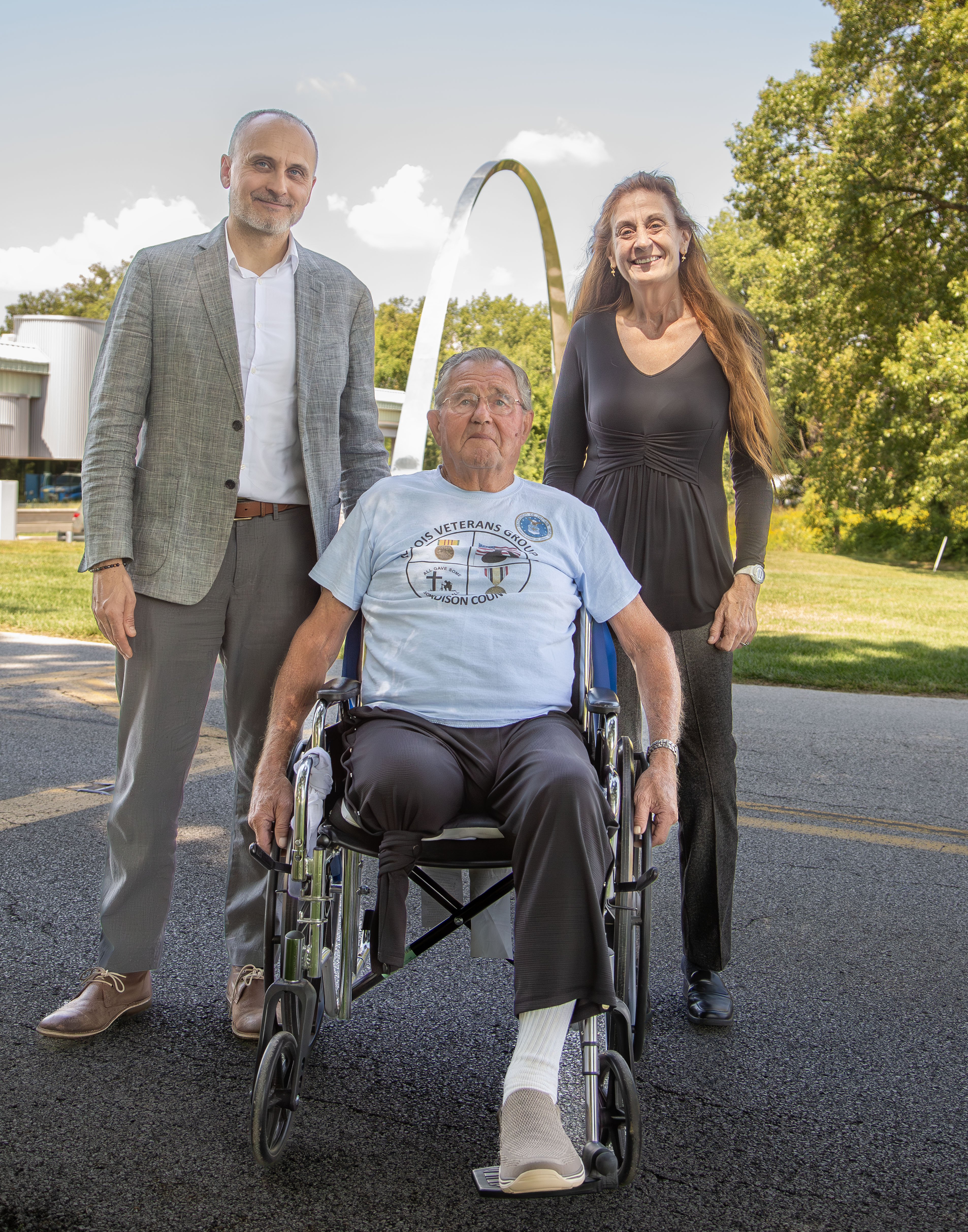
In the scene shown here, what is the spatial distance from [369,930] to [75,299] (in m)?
52.6

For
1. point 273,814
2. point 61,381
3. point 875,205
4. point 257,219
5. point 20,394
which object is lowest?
point 273,814

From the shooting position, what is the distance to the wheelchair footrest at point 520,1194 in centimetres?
178

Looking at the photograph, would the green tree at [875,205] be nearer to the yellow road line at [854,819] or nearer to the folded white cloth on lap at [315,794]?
the yellow road line at [854,819]

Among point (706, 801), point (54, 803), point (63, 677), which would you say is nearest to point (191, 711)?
point (706, 801)

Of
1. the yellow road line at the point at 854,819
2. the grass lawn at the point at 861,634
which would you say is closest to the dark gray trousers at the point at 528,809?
the yellow road line at the point at 854,819

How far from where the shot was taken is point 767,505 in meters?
2.93

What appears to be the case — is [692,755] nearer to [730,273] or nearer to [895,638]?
[895,638]

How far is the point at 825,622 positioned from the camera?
44.4 ft

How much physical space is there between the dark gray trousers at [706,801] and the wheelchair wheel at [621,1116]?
0.83 metres

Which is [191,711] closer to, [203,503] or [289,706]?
[289,706]

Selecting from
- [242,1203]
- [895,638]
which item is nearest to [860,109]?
[895,638]

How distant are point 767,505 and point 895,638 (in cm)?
972

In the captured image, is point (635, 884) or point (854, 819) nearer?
point (635, 884)

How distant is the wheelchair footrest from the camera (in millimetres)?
1783
